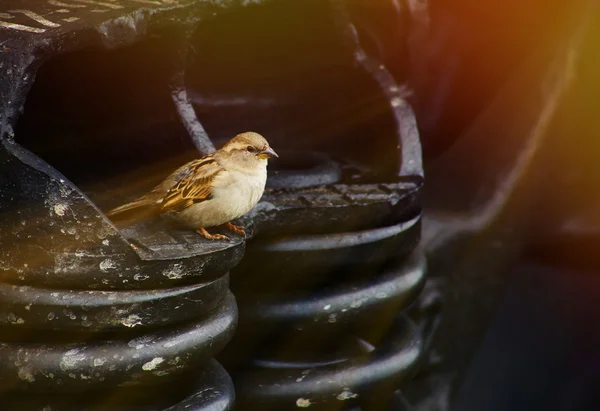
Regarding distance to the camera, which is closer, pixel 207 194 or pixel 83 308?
pixel 83 308

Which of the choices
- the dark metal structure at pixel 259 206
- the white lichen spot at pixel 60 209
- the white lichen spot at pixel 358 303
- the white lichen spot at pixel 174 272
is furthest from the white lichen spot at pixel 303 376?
the white lichen spot at pixel 60 209

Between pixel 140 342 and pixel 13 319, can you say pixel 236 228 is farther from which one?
pixel 13 319

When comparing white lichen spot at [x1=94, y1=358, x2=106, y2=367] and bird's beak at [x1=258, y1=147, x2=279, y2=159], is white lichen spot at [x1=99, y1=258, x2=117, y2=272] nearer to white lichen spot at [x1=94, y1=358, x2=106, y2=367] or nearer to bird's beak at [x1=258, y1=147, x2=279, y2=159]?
white lichen spot at [x1=94, y1=358, x2=106, y2=367]

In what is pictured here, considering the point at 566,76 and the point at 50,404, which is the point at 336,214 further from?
the point at 566,76

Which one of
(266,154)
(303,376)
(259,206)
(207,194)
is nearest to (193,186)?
(207,194)

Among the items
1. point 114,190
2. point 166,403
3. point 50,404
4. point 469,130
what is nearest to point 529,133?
point 469,130

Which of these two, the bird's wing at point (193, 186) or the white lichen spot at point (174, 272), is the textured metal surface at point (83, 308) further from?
the bird's wing at point (193, 186)
